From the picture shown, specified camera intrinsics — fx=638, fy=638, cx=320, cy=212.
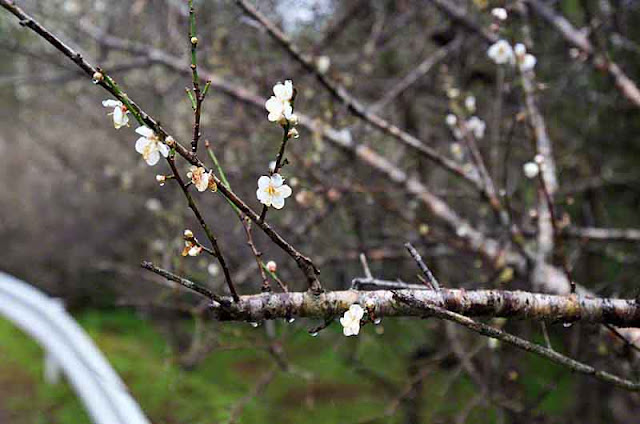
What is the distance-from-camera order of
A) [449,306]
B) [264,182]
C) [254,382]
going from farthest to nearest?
[254,382]
[449,306]
[264,182]

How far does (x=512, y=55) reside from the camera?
8.12 feet

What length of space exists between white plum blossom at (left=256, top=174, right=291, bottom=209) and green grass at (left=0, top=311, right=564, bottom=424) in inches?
89.0

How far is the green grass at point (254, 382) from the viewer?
15.0 feet

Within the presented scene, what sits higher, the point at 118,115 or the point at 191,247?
the point at 118,115

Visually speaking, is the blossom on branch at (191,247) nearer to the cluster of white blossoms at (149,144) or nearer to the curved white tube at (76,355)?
the cluster of white blossoms at (149,144)

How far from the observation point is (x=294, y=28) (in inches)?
185

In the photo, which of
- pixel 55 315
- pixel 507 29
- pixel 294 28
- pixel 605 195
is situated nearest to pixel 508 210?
pixel 507 29

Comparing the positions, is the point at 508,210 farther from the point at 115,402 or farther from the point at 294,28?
the point at 294,28

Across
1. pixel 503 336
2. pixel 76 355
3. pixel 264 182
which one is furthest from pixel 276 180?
pixel 76 355

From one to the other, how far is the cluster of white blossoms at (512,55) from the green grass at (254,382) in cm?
176

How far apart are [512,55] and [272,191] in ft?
5.17

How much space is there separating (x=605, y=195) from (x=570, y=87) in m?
1.28

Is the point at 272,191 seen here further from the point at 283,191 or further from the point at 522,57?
the point at 522,57

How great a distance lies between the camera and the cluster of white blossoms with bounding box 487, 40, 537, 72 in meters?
2.34
